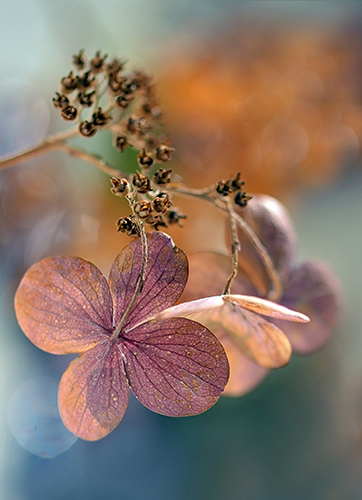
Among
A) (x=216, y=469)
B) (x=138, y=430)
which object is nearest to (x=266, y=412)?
(x=216, y=469)

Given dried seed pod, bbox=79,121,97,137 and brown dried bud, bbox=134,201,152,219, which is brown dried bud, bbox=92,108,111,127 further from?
brown dried bud, bbox=134,201,152,219

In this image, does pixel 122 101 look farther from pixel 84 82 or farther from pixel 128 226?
pixel 128 226

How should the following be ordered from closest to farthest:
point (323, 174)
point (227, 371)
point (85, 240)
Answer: point (227, 371)
point (85, 240)
point (323, 174)

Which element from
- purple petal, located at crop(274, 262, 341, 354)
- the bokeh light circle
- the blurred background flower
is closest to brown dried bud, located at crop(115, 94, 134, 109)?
purple petal, located at crop(274, 262, 341, 354)

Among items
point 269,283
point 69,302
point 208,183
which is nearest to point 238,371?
point 269,283

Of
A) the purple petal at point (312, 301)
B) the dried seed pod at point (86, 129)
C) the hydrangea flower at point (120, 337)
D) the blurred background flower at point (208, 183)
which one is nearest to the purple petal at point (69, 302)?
the hydrangea flower at point (120, 337)

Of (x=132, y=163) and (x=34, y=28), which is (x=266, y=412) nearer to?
(x=132, y=163)
